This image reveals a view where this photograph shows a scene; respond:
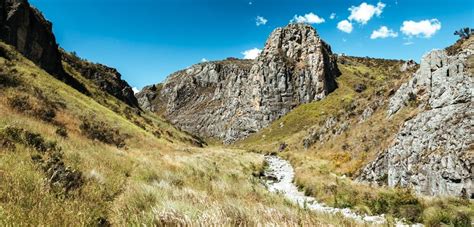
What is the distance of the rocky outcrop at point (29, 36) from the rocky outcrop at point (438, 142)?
4287 centimetres

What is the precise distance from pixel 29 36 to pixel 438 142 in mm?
49474

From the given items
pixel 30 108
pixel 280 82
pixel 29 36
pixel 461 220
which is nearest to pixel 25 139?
pixel 30 108

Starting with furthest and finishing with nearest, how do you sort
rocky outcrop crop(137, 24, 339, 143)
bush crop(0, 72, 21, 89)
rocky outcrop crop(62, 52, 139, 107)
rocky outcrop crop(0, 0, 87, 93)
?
rocky outcrop crop(137, 24, 339, 143)
rocky outcrop crop(62, 52, 139, 107)
rocky outcrop crop(0, 0, 87, 93)
bush crop(0, 72, 21, 89)

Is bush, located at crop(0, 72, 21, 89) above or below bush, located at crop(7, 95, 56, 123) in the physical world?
above

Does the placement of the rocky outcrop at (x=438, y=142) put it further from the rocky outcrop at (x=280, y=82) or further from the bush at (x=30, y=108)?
the rocky outcrop at (x=280, y=82)

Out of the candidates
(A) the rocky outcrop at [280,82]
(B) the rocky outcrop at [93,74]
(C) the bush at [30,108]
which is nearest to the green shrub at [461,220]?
(C) the bush at [30,108]

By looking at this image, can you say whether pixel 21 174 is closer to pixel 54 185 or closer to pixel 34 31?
pixel 54 185

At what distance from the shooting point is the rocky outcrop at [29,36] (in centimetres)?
4231

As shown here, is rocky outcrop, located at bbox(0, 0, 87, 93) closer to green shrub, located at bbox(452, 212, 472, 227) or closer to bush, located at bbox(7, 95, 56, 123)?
bush, located at bbox(7, 95, 56, 123)

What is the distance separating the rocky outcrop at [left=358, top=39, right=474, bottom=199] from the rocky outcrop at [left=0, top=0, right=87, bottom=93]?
42871 millimetres

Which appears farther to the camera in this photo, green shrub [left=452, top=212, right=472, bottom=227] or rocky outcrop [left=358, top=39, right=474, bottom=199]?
rocky outcrop [left=358, top=39, right=474, bottom=199]

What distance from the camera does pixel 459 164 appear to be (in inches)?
678

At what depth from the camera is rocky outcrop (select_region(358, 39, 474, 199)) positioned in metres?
17.4

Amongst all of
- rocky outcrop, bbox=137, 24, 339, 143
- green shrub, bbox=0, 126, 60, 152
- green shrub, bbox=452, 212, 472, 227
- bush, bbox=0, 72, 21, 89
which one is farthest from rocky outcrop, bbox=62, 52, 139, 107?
rocky outcrop, bbox=137, 24, 339, 143
